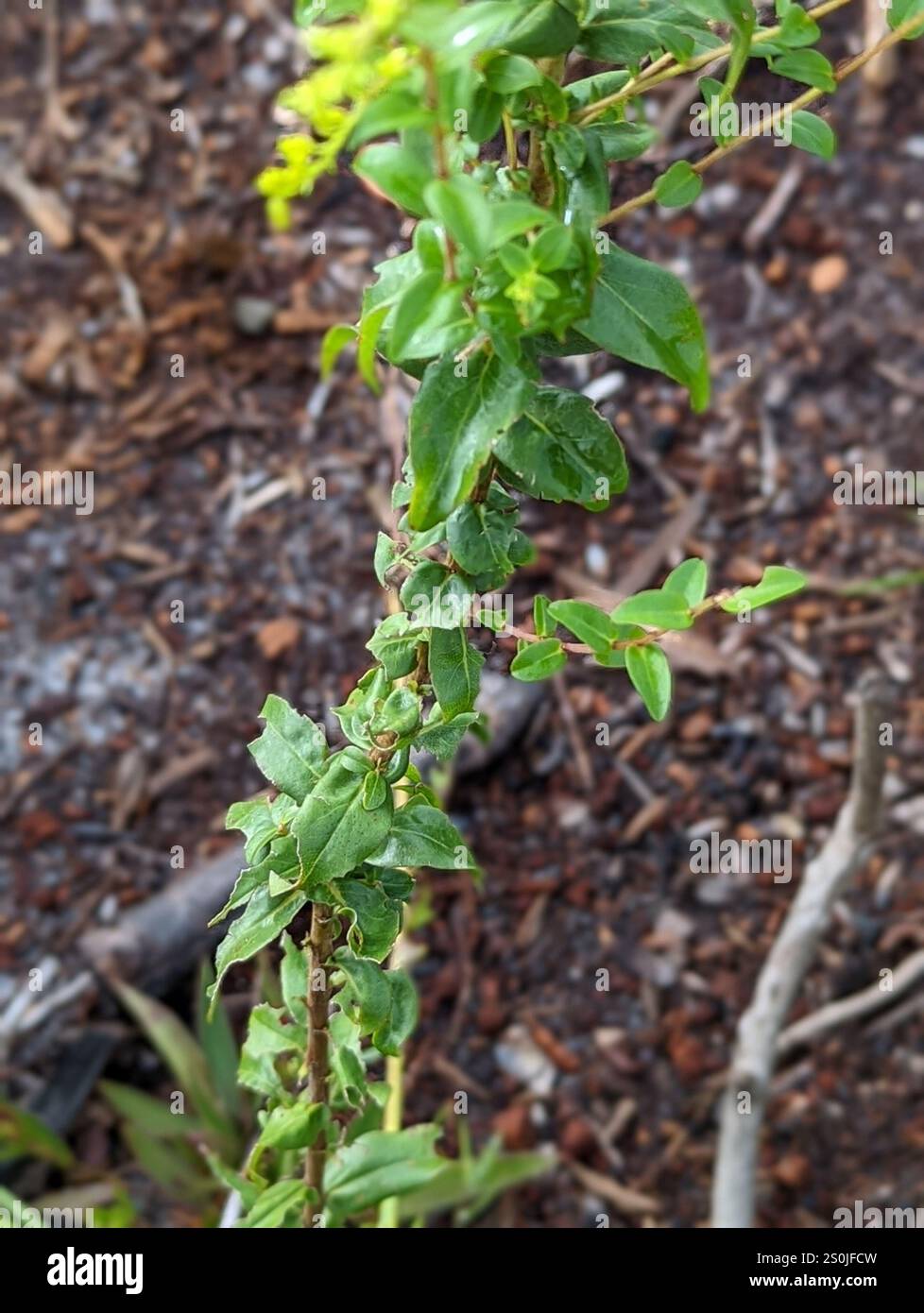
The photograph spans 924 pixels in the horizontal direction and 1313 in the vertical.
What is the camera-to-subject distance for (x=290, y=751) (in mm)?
909

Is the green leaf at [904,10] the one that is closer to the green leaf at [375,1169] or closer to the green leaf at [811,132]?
the green leaf at [811,132]

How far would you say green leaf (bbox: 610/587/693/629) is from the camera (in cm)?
78

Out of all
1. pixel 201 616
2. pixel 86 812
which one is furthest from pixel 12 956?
pixel 201 616

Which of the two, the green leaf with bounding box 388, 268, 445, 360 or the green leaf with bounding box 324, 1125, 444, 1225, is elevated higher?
the green leaf with bounding box 388, 268, 445, 360

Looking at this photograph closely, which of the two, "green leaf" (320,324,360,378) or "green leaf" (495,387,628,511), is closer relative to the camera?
"green leaf" (495,387,628,511)

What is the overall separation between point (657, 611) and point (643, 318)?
0.18 m

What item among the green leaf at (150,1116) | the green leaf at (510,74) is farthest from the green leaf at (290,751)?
the green leaf at (150,1116)

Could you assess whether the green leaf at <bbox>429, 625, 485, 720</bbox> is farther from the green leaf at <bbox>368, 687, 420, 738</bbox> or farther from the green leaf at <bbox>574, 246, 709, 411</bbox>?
the green leaf at <bbox>574, 246, 709, 411</bbox>

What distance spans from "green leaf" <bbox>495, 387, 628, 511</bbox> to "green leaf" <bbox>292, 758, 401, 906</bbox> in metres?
0.24

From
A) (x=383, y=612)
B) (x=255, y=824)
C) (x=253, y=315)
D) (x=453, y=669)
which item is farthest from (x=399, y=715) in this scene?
(x=253, y=315)

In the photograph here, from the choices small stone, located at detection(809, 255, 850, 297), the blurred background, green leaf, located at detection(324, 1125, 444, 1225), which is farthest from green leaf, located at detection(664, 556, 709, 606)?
small stone, located at detection(809, 255, 850, 297)

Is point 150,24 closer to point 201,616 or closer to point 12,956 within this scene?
point 201,616

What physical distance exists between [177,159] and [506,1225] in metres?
2.29
